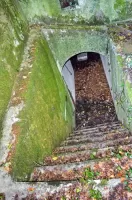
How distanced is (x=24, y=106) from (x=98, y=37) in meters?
4.95

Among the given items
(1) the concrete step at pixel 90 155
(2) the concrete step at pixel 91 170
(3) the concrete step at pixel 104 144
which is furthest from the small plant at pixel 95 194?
(3) the concrete step at pixel 104 144

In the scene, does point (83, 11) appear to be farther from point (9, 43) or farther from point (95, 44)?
point (9, 43)

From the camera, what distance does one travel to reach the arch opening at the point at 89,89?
35.4ft

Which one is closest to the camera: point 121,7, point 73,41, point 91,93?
point 121,7

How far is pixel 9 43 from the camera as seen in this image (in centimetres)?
659

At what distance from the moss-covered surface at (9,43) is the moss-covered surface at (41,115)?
21.3 inches

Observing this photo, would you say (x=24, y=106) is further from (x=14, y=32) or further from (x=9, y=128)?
(x=14, y=32)

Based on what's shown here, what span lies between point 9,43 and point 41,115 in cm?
249

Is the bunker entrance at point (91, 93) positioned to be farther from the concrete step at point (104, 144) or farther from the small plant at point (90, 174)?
the small plant at point (90, 174)

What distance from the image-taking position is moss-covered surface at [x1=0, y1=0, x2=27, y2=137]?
231 inches

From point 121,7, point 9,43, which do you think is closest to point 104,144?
point 9,43

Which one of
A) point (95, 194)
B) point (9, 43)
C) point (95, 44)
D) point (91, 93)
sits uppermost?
point (9, 43)

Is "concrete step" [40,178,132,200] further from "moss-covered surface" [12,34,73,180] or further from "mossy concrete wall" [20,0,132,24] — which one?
"mossy concrete wall" [20,0,132,24]

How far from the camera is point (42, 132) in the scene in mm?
5984
